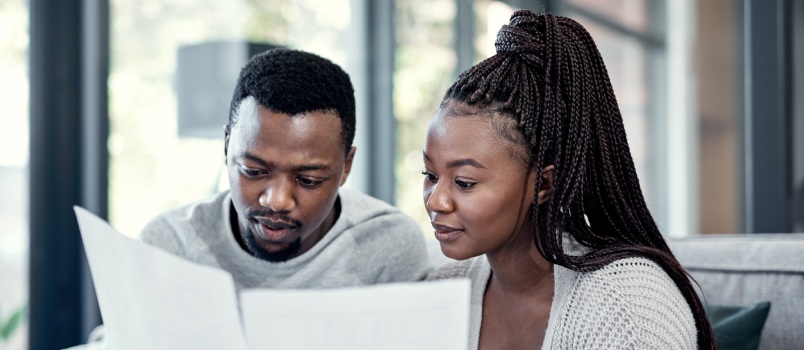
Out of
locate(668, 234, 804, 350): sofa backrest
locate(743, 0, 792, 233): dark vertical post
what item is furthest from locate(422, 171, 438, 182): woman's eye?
locate(743, 0, 792, 233): dark vertical post

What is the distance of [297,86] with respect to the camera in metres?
1.43

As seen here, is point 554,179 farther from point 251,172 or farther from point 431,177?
point 251,172

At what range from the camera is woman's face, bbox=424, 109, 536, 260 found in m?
1.16

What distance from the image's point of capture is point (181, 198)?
112 inches

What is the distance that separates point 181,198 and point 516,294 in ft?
5.90

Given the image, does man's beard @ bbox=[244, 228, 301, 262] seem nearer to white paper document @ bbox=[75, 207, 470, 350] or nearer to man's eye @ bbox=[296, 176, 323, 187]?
man's eye @ bbox=[296, 176, 323, 187]

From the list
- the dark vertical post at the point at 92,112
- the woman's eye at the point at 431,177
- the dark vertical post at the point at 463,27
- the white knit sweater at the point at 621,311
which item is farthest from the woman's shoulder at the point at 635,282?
the dark vertical post at the point at 463,27

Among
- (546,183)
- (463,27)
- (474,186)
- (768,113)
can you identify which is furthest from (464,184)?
(463,27)

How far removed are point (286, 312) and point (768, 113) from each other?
6.25ft

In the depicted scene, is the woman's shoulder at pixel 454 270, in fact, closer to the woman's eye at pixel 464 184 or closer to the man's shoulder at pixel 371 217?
the man's shoulder at pixel 371 217

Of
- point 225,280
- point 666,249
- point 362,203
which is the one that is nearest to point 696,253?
point 666,249

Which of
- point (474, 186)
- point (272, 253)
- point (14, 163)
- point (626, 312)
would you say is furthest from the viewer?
point (14, 163)

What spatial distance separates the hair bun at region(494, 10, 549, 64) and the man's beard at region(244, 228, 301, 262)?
0.52m

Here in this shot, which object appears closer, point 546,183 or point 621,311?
point 621,311
